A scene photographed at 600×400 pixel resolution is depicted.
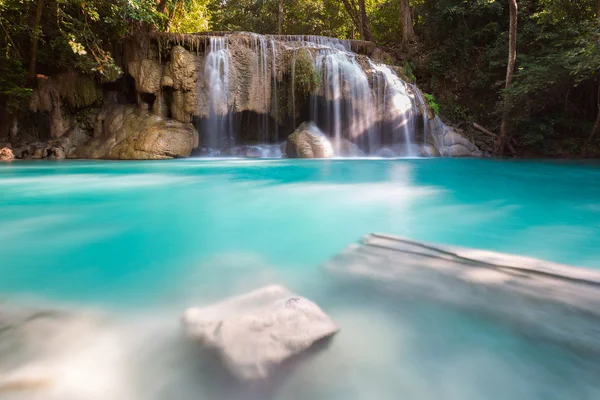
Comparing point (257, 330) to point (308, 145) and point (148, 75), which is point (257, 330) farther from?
point (148, 75)

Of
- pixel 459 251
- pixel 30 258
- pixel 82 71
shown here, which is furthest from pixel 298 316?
pixel 82 71

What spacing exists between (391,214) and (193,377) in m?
2.67

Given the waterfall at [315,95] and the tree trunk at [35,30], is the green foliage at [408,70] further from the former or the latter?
the tree trunk at [35,30]

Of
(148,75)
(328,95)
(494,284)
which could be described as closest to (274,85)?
(328,95)

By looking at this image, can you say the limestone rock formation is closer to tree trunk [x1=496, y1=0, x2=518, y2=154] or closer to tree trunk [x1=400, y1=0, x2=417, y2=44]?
tree trunk [x1=496, y1=0, x2=518, y2=154]

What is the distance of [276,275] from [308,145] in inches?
390

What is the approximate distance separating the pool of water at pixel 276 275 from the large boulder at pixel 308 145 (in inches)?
265

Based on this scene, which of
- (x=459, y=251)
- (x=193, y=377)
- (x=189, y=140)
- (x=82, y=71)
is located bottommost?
(x=193, y=377)

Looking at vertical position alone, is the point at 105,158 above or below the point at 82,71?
below

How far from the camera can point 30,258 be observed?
220 cm

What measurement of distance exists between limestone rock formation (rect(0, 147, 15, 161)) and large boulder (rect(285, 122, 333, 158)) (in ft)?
28.0

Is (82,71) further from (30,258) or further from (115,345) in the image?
(115,345)

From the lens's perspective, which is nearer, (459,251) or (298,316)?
(298,316)

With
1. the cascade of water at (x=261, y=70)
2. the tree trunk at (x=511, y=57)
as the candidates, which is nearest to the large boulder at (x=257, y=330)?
the cascade of water at (x=261, y=70)
